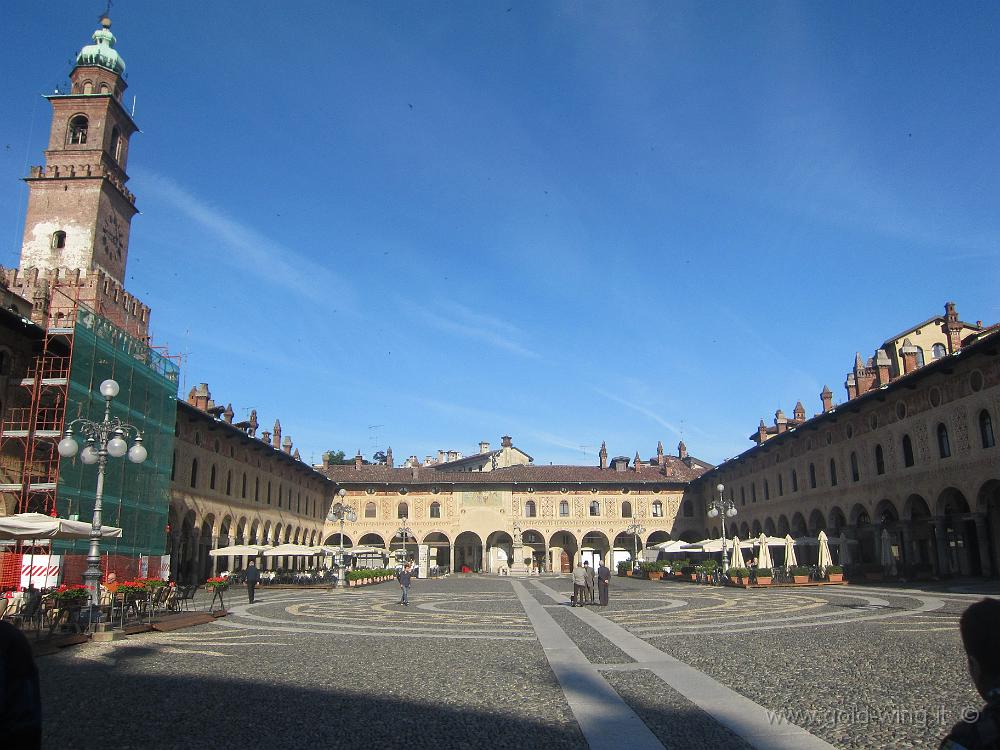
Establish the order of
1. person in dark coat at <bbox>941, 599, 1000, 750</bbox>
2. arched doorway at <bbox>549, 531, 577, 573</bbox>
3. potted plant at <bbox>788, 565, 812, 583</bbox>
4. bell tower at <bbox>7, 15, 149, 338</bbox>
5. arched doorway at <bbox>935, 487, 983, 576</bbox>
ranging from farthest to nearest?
arched doorway at <bbox>549, 531, 577, 573</bbox> → bell tower at <bbox>7, 15, 149, 338</bbox> → potted plant at <bbox>788, 565, 812, 583</bbox> → arched doorway at <bbox>935, 487, 983, 576</bbox> → person in dark coat at <bbox>941, 599, 1000, 750</bbox>

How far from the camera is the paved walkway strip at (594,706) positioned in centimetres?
610

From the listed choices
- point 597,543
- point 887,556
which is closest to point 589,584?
point 887,556

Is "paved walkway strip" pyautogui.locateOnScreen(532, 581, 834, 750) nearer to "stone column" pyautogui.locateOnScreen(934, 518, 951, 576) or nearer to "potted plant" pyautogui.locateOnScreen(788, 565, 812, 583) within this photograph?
"potted plant" pyautogui.locateOnScreen(788, 565, 812, 583)

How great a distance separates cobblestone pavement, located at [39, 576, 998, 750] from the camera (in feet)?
21.2

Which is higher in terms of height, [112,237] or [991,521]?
[112,237]

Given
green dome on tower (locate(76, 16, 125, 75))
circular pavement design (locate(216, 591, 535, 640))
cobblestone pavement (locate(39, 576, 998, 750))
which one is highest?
green dome on tower (locate(76, 16, 125, 75))

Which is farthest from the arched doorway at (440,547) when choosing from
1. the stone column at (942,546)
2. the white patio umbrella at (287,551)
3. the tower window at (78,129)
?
the stone column at (942,546)

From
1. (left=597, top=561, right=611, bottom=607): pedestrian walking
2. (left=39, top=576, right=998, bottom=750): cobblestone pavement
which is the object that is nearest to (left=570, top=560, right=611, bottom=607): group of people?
(left=597, top=561, right=611, bottom=607): pedestrian walking

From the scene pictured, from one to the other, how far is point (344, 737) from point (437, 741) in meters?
0.82

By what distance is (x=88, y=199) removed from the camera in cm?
3978

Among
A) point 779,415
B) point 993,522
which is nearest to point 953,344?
point 993,522

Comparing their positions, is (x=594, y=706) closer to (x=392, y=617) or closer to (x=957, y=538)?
(x=392, y=617)

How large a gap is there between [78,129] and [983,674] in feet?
160

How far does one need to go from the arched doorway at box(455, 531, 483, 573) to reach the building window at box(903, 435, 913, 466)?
38400 millimetres
